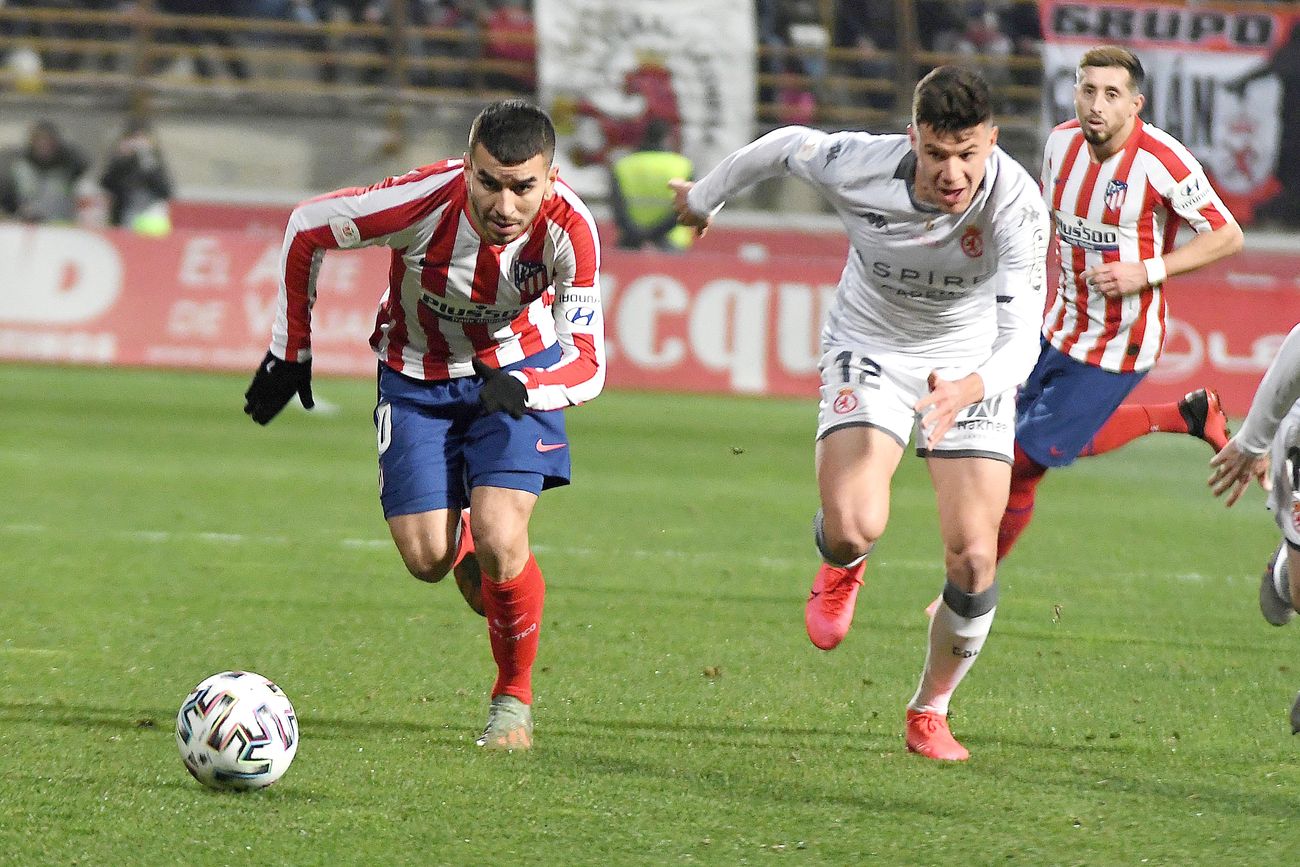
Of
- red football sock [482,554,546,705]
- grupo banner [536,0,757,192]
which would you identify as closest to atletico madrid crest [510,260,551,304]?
red football sock [482,554,546,705]

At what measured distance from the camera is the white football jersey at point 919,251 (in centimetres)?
511

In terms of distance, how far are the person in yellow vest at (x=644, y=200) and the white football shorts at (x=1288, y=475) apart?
40.7 ft

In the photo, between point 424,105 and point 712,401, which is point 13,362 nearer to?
point 712,401

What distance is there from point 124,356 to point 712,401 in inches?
194

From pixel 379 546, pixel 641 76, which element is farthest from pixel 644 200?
pixel 379 546

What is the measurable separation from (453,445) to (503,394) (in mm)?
548

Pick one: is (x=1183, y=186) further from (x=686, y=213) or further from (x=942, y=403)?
(x=942, y=403)

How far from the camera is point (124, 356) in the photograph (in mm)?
15375

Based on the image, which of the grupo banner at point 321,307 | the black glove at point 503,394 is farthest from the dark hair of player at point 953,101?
the grupo banner at point 321,307

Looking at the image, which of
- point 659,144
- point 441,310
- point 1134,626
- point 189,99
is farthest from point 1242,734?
point 189,99

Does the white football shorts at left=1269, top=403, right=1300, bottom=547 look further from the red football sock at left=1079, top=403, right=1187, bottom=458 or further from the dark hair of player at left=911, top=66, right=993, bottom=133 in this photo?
the red football sock at left=1079, top=403, right=1187, bottom=458

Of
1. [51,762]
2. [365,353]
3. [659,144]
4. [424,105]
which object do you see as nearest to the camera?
[51,762]

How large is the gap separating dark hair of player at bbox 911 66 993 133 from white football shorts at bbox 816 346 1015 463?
0.77 meters

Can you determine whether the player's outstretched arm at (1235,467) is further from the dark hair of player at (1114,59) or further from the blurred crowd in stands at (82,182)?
the blurred crowd in stands at (82,182)
